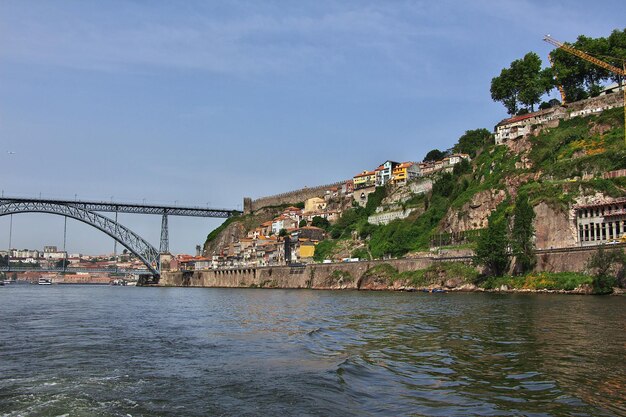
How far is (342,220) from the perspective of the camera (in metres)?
105

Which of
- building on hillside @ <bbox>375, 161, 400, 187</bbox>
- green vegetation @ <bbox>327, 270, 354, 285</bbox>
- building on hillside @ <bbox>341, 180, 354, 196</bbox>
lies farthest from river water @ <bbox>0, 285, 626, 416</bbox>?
building on hillside @ <bbox>341, 180, 354, 196</bbox>

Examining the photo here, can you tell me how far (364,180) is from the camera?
115500 millimetres

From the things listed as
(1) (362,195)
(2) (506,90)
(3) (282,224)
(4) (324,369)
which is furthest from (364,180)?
(4) (324,369)

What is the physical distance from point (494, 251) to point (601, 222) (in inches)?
368

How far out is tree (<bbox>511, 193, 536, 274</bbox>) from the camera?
50719 mm

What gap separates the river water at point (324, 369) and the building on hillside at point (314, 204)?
9901cm

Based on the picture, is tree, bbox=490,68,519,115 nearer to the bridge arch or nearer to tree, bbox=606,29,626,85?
tree, bbox=606,29,626,85

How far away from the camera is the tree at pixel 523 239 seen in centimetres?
5072

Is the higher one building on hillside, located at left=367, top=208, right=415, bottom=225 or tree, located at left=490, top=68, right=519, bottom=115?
tree, located at left=490, top=68, right=519, bottom=115

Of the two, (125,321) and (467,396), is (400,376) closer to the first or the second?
(467,396)

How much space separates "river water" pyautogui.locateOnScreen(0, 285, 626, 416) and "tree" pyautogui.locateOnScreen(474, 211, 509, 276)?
28.2 m

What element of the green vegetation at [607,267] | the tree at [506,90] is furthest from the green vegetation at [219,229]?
the green vegetation at [607,267]

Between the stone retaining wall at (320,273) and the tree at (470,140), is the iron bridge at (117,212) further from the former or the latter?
the tree at (470,140)

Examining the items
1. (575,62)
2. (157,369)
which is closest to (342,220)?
(575,62)
